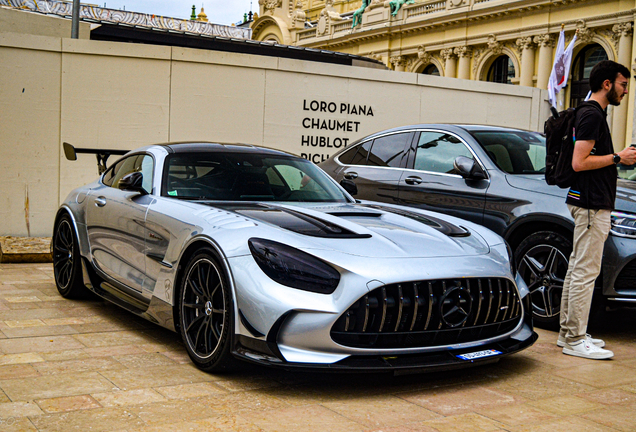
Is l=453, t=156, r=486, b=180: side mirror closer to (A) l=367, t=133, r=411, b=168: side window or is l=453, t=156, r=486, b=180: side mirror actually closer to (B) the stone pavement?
(A) l=367, t=133, r=411, b=168: side window

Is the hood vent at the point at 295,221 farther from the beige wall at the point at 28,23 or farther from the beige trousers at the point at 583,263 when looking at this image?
the beige wall at the point at 28,23

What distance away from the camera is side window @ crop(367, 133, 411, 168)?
7215mm

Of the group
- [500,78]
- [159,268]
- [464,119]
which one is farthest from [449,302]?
[500,78]

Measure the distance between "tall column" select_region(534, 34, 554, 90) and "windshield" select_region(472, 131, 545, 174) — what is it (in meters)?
37.3

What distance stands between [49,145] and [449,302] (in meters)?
7.39

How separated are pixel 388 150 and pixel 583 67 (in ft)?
126

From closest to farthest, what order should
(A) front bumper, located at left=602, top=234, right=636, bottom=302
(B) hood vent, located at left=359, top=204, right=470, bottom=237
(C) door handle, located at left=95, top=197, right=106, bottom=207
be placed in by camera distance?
(B) hood vent, located at left=359, top=204, right=470, bottom=237
(A) front bumper, located at left=602, top=234, right=636, bottom=302
(C) door handle, located at left=95, top=197, right=106, bottom=207

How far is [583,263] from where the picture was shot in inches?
188

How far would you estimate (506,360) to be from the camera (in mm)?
4582

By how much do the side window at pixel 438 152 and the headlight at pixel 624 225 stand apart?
1.57 meters

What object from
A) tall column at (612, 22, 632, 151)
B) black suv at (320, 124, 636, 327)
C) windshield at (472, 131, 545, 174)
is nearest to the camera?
black suv at (320, 124, 636, 327)

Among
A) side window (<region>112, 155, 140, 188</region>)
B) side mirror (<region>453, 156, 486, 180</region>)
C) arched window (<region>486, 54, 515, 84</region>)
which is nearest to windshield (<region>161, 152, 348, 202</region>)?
side window (<region>112, 155, 140, 188</region>)

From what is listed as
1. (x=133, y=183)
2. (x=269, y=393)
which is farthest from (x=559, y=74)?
(x=269, y=393)

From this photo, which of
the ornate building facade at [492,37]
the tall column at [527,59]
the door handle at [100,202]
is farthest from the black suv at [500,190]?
the tall column at [527,59]
